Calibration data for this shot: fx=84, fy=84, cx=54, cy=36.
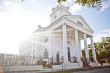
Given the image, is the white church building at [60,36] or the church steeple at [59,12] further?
the church steeple at [59,12]

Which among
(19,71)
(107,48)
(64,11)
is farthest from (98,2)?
(107,48)

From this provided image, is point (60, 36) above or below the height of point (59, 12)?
below

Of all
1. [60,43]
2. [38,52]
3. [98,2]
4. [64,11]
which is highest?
[64,11]

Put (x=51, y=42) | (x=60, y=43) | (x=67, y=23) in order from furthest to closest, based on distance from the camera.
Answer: (x=60, y=43), (x=51, y=42), (x=67, y=23)

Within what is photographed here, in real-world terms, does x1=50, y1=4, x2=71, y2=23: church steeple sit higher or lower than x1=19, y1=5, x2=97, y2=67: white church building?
higher

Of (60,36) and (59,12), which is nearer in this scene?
(60,36)

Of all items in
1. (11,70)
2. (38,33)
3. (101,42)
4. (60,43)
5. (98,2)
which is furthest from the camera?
(101,42)

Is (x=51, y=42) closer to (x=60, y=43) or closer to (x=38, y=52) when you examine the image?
(x=60, y=43)

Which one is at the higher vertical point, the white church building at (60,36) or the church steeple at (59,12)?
the church steeple at (59,12)

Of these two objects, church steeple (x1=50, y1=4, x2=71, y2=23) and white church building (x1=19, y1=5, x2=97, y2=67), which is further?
church steeple (x1=50, y1=4, x2=71, y2=23)

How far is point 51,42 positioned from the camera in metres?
19.1

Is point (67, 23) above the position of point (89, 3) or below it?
above

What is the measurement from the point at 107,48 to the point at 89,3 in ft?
95.7

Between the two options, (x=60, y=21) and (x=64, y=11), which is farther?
(x=64, y=11)
